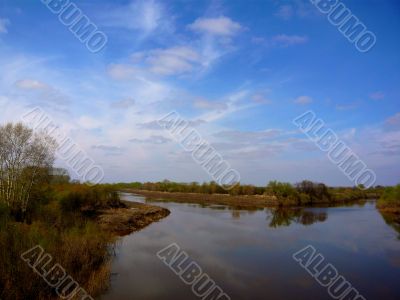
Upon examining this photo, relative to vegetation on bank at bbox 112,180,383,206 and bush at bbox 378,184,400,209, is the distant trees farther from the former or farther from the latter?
bush at bbox 378,184,400,209

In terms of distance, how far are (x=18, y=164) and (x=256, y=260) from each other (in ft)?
46.6

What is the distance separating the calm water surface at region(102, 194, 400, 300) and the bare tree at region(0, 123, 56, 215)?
6.46m

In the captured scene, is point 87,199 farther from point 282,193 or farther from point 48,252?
point 282,193

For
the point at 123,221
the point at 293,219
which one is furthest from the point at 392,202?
the point at 123,221

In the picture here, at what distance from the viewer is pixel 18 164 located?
19.3 meters

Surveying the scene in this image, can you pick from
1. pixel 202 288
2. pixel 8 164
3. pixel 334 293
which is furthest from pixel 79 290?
pixel 8 164

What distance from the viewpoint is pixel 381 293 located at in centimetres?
1141

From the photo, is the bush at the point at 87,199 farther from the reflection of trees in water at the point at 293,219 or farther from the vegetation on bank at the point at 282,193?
the reflection of trees in water at the point at 293,219

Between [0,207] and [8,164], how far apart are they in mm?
6016

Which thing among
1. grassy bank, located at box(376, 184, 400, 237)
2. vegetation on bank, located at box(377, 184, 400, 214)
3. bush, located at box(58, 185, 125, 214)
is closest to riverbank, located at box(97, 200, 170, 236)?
bush, located at box(58, 185, 125, 214)

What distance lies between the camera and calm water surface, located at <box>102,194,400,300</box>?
11.1m

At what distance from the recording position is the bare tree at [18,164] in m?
18.8

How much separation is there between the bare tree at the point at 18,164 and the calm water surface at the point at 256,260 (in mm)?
6464

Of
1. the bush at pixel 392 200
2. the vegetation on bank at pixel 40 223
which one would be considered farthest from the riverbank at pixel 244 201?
the vegetation on bank at pixel 40 223
